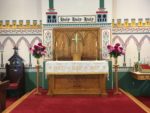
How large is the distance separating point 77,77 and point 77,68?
0.97ft

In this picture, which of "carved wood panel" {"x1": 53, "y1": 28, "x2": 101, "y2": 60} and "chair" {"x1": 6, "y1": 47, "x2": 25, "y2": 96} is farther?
"chair" {"x1": 6, "y1": 47, "x2": 25, "y2": 96}

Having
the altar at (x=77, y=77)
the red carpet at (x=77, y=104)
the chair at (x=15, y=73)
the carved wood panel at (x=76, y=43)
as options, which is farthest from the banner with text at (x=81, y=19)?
the red carpet at (x=77, y=104)

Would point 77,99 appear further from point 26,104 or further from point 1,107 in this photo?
point 1,107

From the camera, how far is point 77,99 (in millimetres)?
6793

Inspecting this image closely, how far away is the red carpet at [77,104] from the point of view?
5.68 metres

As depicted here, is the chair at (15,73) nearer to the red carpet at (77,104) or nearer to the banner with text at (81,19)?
the red carpet at (77,104)

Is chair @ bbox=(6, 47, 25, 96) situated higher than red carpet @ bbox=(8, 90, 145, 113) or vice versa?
chair @ bbox=(6, 47, 25, 96)

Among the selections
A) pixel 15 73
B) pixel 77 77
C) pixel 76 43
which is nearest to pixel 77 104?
pixel 77 77

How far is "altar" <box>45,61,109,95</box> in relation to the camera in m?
7.25

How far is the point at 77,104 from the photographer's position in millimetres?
6219

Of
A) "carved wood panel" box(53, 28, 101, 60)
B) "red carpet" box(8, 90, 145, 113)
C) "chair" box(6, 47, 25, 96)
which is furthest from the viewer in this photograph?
"chair" box(6, 47, 25, 96)

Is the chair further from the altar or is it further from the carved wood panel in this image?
the altar

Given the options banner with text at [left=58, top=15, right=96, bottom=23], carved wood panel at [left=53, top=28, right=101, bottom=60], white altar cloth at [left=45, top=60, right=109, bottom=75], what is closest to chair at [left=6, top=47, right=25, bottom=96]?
carved wood panel at [left=53, top=28, right=101, bottom=60]

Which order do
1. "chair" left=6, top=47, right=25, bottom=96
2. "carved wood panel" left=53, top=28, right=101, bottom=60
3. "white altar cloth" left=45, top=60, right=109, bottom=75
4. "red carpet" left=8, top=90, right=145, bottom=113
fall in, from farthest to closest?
1. "chair" left=6, top=47, right=25, bottom=96
2. "carved wood panel" left=53, top=28, right=101, bottom=60
3. "white altar cloth" left=45, top=60, right=109, bottom=75
4. "red carpet" left=8, top=90, right=145, bottom=113
